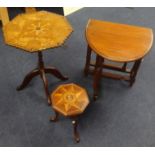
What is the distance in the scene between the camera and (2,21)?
9.95 ft

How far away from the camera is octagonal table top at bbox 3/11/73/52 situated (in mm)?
1893

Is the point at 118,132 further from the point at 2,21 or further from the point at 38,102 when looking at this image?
the point at 2,21

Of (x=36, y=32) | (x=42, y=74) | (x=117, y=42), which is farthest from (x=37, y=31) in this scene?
(x=117, y=42)

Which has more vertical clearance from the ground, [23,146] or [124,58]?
[124,58]

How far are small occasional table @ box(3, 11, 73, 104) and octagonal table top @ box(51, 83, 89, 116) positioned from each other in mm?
375

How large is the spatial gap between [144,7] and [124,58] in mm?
1888

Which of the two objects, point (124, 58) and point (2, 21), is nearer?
point (124, 58)

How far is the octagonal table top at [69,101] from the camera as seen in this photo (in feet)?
6.36

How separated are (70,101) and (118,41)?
63 cm

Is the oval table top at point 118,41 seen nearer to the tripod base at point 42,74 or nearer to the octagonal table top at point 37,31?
the octagonal table top at point 37,31

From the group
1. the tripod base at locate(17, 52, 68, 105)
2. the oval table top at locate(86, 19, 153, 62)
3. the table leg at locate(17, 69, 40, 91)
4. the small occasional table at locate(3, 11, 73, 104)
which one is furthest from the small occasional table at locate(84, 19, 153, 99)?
the table leg at locate(17, 69, 40, 91)

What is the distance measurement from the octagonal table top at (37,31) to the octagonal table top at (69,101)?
0.38m

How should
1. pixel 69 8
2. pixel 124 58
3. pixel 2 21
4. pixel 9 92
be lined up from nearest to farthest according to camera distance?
pixel 124 58 → pixel 9 92 → pixel 2 21 → pixel 69 8
